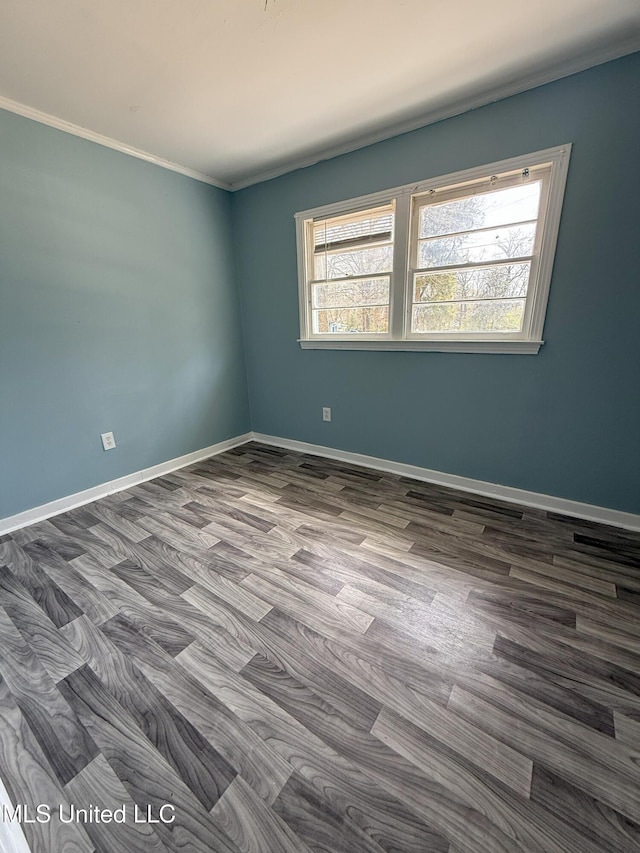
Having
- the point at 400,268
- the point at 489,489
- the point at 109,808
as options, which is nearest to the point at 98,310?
the point at 400,268

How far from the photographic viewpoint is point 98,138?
223cm

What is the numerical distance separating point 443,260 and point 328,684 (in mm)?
2465

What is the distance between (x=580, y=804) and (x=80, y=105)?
144 inches

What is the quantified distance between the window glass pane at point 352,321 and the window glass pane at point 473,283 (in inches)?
11.9

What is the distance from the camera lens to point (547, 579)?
164cm

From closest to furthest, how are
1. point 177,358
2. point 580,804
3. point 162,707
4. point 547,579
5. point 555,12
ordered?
point 580,804
point 162,707
point 555,12
point 547,579
point 177,358

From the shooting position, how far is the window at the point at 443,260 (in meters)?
1.98

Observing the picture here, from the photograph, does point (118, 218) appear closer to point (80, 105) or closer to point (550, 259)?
point (80, 105)

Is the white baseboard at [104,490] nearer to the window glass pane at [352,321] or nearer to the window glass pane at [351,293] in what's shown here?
the window glass pane at [352,321]

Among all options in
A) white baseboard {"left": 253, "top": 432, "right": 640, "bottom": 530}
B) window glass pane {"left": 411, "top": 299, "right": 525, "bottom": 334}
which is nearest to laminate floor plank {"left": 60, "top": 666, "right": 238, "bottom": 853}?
white baseboard {"left": 253, "top": 432, "right": 640, "bottom": 530}

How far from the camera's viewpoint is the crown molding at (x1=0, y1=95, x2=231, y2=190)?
190 cm

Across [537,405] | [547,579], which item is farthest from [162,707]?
[537,405]

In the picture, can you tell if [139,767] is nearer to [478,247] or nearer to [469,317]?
[469,317]

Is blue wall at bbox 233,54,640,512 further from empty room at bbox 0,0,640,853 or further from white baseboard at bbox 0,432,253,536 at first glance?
white baseboard at bbox 0,432,253,536
